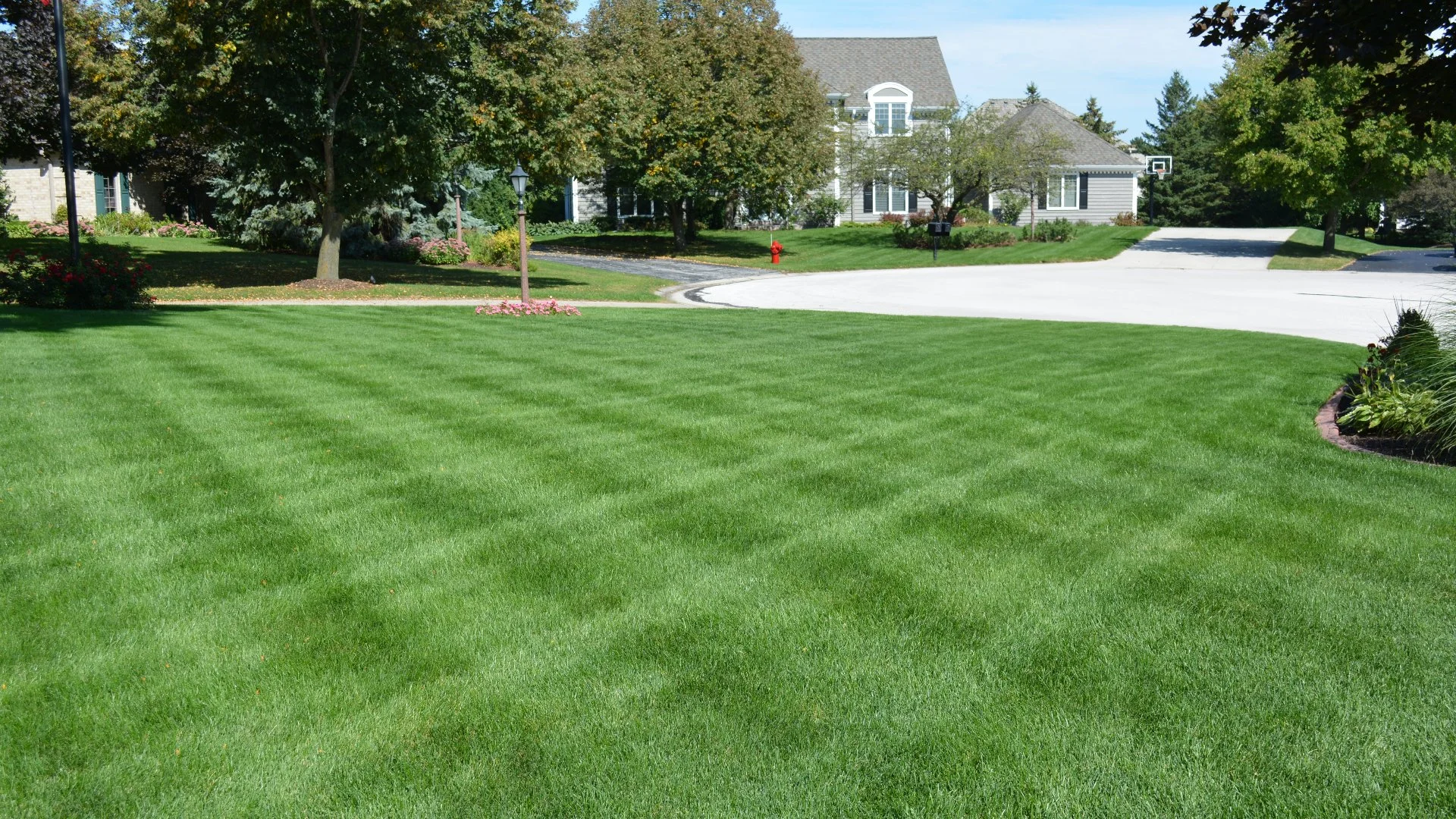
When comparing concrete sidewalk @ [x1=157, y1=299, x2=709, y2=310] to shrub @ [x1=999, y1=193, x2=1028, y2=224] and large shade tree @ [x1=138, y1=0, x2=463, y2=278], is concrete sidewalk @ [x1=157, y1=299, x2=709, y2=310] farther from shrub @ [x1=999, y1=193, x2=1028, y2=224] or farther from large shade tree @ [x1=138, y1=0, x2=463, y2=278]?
shrub @ [x1=999, y1=193, x2=1028, y2=224]

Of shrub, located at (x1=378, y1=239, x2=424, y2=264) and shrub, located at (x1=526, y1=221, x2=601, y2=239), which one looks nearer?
shrub, located at (x1=378, y1=239, x2=424, y2=264)

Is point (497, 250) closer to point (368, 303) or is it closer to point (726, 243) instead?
point (368, 303)

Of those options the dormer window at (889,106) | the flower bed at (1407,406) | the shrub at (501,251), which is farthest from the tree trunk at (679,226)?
the flower bed at (1407,406)

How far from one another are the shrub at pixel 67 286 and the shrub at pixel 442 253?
16.6 metres

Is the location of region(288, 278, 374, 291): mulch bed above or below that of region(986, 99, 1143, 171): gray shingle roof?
below

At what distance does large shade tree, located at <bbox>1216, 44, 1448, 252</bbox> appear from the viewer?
32781 mm

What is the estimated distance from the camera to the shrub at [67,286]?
51.0 ft

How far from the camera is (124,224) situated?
3466cm

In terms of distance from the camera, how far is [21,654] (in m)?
4.03

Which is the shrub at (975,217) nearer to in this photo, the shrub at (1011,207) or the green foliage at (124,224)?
the shrub at (1011,207)

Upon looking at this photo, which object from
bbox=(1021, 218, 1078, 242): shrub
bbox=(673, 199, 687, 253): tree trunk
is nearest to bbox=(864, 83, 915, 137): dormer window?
bbox=(1021, 218, 1078, 242): shrub

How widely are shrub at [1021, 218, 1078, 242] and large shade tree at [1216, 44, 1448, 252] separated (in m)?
8.62

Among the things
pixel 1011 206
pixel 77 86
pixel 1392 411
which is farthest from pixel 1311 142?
pixel 77 86

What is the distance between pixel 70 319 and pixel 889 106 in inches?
1725
